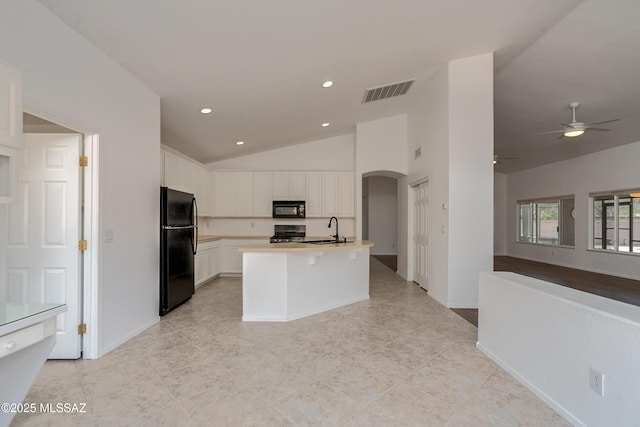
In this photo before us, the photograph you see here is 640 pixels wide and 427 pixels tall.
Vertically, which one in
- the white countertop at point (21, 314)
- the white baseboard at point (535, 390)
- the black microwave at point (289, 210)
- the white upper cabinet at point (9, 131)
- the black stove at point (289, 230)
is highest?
the white upper cabinet at point (9, 131)

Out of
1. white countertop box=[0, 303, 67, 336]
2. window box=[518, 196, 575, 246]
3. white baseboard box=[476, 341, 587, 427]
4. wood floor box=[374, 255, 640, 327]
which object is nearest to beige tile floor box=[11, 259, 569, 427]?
white baseboard box=[476, 341, 587, 427]

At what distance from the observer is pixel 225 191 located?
264 inches

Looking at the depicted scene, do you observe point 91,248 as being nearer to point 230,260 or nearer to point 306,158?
point 230,260

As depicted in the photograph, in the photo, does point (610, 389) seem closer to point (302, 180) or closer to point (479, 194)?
point (479, 194)

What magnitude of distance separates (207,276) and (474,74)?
5.73 meters

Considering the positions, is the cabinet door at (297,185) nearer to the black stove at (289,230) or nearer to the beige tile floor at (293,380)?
the black stove at (289,230)

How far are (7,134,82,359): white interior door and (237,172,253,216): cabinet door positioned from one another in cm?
404

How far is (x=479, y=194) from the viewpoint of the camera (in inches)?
168

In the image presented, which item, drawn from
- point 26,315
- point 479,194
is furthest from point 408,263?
point 26,315

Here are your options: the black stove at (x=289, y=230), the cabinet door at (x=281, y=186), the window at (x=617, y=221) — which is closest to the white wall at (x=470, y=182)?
the black stove at (x=289, y=230)

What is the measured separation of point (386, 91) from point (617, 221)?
20.8 ft

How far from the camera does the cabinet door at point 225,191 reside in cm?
669

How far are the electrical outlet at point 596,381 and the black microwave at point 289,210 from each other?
5.33m

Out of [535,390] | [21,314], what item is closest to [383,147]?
[535,390]
